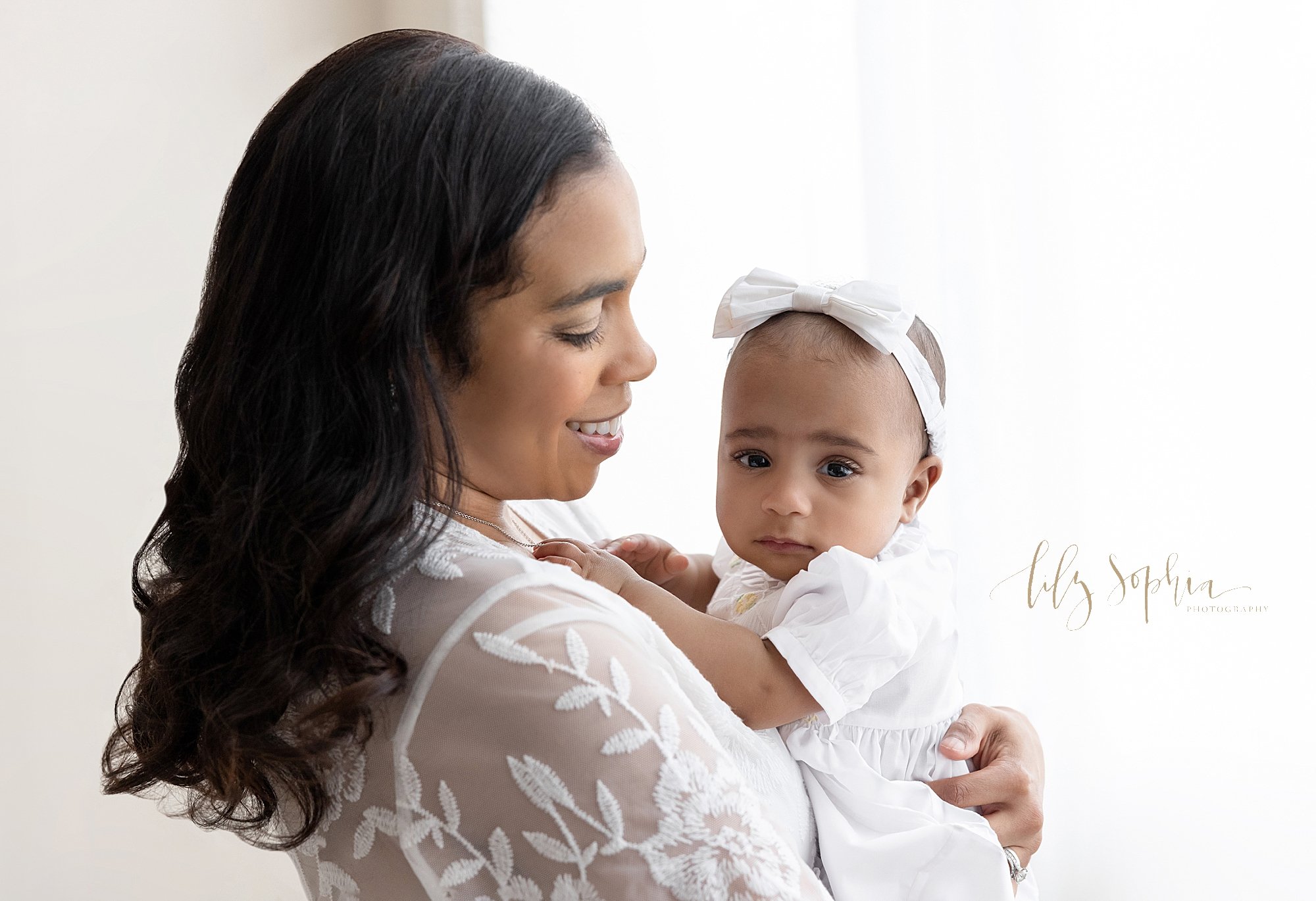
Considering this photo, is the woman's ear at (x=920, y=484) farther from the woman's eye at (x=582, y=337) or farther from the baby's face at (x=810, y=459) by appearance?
the woman's eye at (x=582, y=337)

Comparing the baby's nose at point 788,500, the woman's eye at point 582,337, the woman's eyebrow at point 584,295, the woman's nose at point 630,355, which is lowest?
the baby's nose at point 788,500

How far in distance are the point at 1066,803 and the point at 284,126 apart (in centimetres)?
155

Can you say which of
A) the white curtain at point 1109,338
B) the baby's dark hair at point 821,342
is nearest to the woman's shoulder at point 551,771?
the baby's dark hair at point 821,342

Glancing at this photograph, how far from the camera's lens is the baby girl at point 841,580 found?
1241 millimetres

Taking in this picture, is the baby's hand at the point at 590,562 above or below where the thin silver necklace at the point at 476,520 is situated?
below

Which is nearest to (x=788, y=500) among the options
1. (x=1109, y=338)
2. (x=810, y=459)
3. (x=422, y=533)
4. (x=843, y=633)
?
(x=810, y=459)

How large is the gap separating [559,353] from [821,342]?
509mm

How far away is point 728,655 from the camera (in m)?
1.23

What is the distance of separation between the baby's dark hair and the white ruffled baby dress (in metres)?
0.26

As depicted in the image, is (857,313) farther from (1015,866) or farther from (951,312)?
(1015,866)

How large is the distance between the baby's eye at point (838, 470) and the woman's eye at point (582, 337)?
1.50 ft

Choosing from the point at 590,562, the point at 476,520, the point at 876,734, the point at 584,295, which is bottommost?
the point at 876,734

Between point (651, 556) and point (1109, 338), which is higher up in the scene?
point (1109, 338)

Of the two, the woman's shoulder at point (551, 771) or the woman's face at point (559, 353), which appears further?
the woman's face at point (559, 353)
